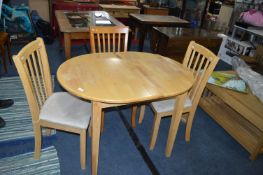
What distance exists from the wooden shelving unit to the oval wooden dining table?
0.76 meters

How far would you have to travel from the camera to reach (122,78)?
1515mm

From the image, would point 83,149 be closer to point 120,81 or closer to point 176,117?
point 120,81

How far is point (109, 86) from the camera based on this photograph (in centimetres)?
139

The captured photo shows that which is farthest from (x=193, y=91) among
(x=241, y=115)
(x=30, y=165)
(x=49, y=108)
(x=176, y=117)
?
(x=30, y=165)

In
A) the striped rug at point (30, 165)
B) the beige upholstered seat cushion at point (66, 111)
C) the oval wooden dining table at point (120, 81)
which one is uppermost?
the oval wooden dining table at point (120, 81)

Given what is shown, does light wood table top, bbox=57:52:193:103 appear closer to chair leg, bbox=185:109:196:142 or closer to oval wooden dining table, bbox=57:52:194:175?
oval wooden dining table, bbox=57:52:194:175

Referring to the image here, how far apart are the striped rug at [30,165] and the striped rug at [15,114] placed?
255 mm

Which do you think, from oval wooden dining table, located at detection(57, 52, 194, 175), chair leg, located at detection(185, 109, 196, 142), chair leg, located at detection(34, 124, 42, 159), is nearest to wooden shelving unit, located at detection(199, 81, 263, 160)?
chair leg, located at detection(185, 109, 196, 142)

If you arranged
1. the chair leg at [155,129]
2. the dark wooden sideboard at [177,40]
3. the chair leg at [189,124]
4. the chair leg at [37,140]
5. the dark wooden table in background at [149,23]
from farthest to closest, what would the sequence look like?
the dark wooden table in background at [149,23], the dark wooden sideboard at [177,40], the chair leg at [189,124], the chair leg at [155,129], the chair leg at [37,140]

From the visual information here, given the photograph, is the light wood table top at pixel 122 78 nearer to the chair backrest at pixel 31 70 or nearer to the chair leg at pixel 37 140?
the chair backrest at pixel 31 70

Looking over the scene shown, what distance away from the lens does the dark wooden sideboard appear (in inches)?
123

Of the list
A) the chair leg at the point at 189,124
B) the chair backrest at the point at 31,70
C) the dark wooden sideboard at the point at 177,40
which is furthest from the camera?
the dark wooden sideboard at the point at 177,40

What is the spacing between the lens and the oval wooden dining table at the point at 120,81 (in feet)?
4.29

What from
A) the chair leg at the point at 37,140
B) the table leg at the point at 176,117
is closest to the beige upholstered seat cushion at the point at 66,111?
the chair leg at the point at 37,140
